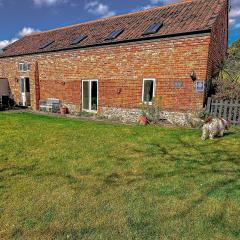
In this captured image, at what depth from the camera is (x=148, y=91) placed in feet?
41.5

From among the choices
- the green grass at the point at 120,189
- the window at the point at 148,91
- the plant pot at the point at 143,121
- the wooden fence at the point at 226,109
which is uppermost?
the window at the point at 148,91

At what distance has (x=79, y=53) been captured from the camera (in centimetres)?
1519

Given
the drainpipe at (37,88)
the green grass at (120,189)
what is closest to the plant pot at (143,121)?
the green grass at (120,189)

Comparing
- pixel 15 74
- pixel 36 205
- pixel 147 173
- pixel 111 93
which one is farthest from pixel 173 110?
pixel 15 74

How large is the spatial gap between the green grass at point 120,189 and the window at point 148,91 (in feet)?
16.1

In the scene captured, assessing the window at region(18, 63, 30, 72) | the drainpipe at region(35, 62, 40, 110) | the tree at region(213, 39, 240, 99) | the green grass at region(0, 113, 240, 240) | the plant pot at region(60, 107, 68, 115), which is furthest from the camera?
the window at region(18, 63, 30, 72)

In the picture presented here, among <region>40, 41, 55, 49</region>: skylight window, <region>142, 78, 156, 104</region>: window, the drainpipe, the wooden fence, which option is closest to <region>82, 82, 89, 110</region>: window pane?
<region>142, 78, 156, 104</region>: window

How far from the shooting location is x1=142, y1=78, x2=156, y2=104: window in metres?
12.5

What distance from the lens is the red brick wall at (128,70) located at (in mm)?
11046

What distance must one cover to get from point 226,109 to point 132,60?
547 centimetres

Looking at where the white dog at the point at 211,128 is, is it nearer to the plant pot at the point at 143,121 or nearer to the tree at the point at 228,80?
the tree at the point at 228,80

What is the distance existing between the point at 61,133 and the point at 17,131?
195 cm

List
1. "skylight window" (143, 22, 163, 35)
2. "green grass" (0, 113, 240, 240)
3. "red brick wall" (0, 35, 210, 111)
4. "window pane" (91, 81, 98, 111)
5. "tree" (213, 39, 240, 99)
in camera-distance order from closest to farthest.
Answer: "green grass" (0, 113, 240, 240) → "tree" (213, 39, 240, 99) → "red brick wall" (0, 35, 210, 111) → "skylight window" (143, 22, 163, 35) → "window pane" (91, 81, 98, 111)

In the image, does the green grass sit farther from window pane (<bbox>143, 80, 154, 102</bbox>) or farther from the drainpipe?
the drainpipe
